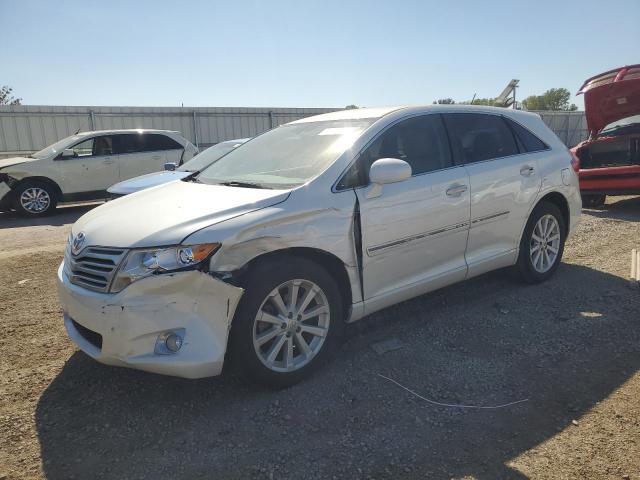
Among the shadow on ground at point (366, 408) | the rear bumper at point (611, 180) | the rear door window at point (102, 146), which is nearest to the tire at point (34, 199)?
the rear door window at point (102, 146)

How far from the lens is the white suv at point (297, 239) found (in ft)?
8.75

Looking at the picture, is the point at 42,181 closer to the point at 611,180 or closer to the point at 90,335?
the point at 90,335

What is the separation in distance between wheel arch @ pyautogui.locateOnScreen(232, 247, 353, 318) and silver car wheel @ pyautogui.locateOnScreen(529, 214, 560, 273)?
228 cm

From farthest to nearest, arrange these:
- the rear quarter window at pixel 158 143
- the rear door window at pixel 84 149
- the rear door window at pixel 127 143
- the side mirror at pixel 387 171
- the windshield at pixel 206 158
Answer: the rear quarter window at pixel 158 143 → the rear door window at pixel 127 143 → the rear door window at pixel 84 149 → the windshield at pixel 206 158 → the side mirror at pixel 387 171

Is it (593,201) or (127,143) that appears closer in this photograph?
(593,201)

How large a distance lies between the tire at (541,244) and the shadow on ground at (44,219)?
8497mm

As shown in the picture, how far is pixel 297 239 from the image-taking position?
9.74ft

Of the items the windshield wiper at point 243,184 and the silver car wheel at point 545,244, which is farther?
the silver car wheel at point 545,244

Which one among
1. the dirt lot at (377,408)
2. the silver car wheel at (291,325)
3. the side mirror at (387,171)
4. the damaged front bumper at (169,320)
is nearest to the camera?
the dirt lot at (377,408)

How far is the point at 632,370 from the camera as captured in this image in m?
3.18

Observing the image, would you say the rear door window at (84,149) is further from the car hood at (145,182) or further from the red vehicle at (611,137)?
the red vehicle at (611,137)

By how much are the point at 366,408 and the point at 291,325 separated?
26.1 inches

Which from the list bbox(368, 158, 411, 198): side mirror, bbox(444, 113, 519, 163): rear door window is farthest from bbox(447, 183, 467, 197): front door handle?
bbox(368, 158, 411, 198): side mirror

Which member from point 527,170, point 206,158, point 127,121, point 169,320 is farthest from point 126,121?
point 169,320
